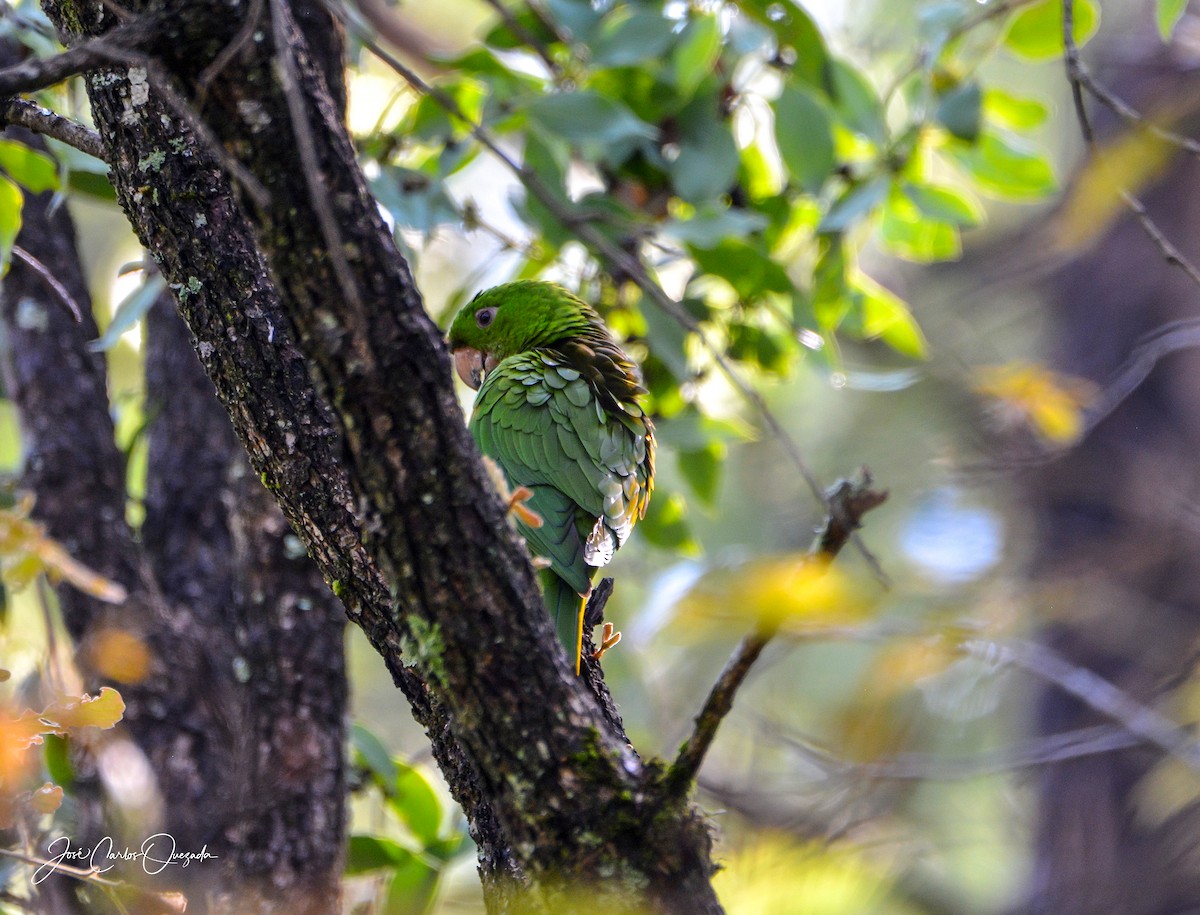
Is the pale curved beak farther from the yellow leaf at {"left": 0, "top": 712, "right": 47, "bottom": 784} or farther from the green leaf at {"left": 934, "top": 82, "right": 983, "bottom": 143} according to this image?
the yellow leaf at {"left": 0, "top": 712, "right": 47, "bottom": 784}

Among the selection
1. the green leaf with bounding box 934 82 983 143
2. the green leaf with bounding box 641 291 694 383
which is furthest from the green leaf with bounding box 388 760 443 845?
the green leaf with bounding box 934 82 983 143

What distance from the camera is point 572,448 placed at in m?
2.63

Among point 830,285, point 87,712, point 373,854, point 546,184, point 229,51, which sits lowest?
point 87,712

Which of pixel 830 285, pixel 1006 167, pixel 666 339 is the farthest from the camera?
pixel 1006 167

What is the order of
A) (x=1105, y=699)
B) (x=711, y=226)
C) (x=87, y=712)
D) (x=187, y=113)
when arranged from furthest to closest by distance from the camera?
(x=1105, y=699) → (x=711, y=226) → (x=87, y=712) → (x=187, y=113)

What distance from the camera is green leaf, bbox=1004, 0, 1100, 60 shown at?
301 cm

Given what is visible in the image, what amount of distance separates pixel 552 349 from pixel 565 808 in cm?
195

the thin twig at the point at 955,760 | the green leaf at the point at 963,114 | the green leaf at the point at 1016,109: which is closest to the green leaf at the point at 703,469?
the thin twig at the point at 955,760

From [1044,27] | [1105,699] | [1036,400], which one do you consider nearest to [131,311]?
[1044,27]

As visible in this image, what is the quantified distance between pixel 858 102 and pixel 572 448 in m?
1.31

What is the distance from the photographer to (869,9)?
6852 millimetres

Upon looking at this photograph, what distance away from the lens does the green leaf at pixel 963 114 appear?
286 centimetres

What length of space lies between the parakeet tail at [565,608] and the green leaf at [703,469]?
108cm
